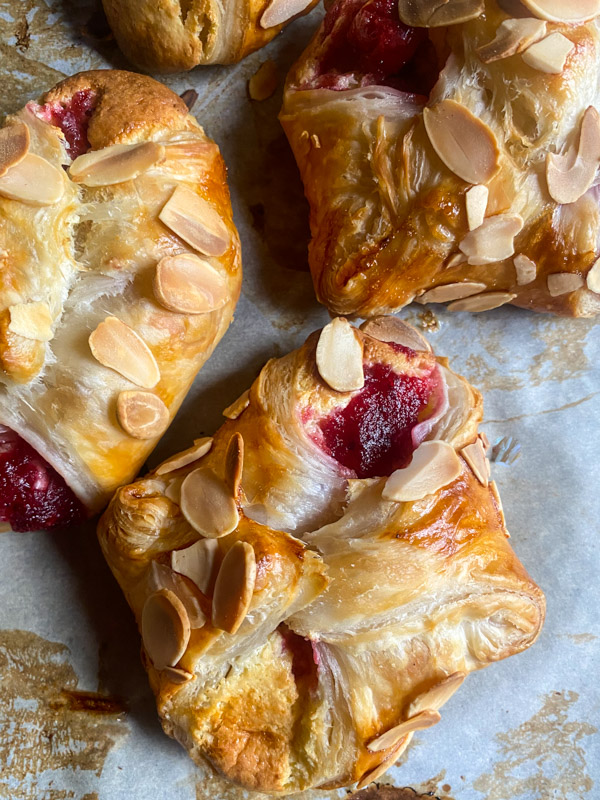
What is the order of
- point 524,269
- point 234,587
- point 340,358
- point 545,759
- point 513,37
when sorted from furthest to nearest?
point 545,759
point 524,269
point 340,358
point 513,37
point 234,587

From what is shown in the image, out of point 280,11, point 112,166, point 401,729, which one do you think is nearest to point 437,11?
point 280,11

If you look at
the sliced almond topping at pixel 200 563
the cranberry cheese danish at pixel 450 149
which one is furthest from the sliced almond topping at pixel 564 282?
the sliced almond topping at pixel 200 563

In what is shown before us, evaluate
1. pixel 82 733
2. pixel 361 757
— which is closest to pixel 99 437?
pixel 82 733

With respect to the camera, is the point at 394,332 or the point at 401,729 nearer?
the point at 401,729

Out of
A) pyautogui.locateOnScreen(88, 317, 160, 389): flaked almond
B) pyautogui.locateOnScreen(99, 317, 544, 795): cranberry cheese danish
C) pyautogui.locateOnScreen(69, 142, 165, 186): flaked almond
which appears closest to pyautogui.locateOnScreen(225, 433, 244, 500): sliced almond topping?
pyautogui.locateOnScreen(99, 317, 544, 795): cranberry cheese danish

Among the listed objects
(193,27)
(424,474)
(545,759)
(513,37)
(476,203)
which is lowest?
(545,759)

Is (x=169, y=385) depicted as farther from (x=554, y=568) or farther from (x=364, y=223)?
(x=554, y=568)

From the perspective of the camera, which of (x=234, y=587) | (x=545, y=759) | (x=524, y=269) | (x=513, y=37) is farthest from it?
(x=545, y=759)

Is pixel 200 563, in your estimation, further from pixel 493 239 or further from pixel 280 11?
pixel 280 11
